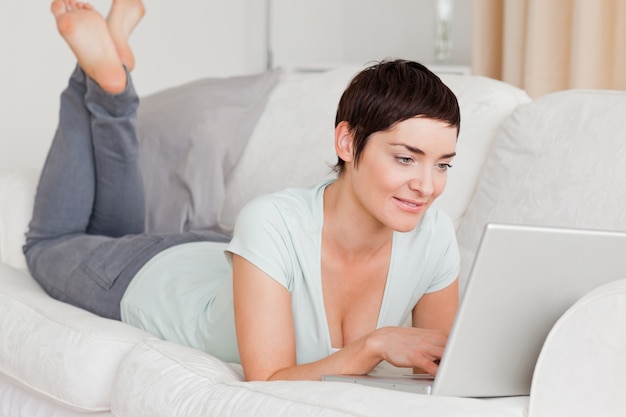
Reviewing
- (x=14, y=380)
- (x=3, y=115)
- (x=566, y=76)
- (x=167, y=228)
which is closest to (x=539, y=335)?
(x=14, y=380)

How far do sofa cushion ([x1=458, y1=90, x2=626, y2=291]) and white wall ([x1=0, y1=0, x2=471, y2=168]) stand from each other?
2.04 m

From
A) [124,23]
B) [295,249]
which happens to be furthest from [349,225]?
[124,23]

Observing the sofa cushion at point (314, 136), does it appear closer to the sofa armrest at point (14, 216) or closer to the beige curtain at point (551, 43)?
the sofa armrest at point (14, 216)

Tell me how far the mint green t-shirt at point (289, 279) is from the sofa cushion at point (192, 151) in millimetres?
526

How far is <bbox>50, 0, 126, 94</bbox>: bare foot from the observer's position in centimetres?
209

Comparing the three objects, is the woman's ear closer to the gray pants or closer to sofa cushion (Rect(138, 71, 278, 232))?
the gray pants

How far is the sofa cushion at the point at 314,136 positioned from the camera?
80.3 inches

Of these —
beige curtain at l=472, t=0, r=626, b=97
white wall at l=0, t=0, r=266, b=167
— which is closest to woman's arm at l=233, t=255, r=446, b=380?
beige curtain at l=472, t=0, r=626, b=97

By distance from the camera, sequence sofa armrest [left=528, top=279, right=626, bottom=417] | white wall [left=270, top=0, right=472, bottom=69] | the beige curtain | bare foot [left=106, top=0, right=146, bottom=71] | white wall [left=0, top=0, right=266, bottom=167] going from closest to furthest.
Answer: sofa armrest [left=528, top=279, right=626, bottom=417] < bare foot [left=106, top=0, right=146, bottom=71] < the beige curtain < white wall [left=0, top=0, right=266, bottom=167] < white wall [left=270, top=0, right=472, bottom=69]

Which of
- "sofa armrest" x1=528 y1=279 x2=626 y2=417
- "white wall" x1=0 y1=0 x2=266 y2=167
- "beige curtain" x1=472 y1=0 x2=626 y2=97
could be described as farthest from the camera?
"white wall" x1=0 y1=0 x2=266 y2=167

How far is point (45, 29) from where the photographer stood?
360cm

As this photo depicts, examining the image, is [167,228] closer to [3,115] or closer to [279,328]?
[279,328]

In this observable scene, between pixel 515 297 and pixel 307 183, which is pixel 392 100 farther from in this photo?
pixel 307 183

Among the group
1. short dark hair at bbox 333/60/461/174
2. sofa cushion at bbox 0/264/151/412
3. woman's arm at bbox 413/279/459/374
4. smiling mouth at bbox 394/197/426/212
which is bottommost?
sofa cushion at bbox 0/264/151/412
